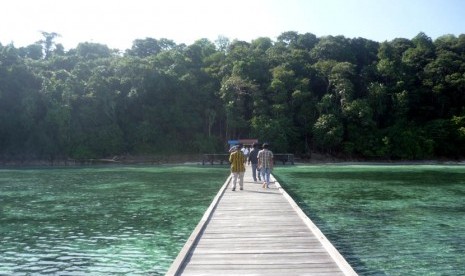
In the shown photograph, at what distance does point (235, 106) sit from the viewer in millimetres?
40906

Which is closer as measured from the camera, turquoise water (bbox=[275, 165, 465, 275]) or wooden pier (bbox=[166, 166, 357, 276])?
wooden pier (bbox=[166, 166, 357, 276])

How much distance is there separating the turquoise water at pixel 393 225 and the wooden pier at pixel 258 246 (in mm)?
1031

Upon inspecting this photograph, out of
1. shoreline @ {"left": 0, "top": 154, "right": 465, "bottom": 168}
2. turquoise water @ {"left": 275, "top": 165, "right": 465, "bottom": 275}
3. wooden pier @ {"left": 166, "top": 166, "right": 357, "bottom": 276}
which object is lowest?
turquoise water @ {"left": 275, "top": 165, "right": 465, "bottom": 275}

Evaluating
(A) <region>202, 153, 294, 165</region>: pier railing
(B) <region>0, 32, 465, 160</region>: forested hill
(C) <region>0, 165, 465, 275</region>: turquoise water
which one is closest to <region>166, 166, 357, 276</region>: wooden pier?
(C) <region>0, 165, 465, 275</region>: turquoise water

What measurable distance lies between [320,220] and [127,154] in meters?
33.6

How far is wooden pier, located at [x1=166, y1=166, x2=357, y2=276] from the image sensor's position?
512 centimetres

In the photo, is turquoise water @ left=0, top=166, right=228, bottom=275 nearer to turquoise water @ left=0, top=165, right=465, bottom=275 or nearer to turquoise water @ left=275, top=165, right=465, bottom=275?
turquoise water @ left=0, top=165, right=465, bottom=275

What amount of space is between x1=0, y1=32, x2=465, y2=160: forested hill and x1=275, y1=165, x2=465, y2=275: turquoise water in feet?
74.1

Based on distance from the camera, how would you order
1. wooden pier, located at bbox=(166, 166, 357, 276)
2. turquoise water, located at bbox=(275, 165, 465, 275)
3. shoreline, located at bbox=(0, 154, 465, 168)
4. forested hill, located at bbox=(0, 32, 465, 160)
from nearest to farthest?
wooden pier, located at bbox=(166, 166, 357, 276), turquoise water, located at bbox=(275, 165, 465, 275), shoreline, located at bbox=(0, 154, 465, 168), forested hill, located at bbox=(0, 32, 465, 160)

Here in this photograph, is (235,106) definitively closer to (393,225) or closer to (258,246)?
(393,225)

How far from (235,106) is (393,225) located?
3184 centimetres

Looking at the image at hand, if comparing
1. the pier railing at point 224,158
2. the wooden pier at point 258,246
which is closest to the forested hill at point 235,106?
the pier railing at point 224,158

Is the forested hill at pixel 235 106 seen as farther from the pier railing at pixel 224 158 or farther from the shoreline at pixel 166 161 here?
the pier railing at pixel 224 158

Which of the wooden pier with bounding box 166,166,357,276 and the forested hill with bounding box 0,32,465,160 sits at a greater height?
the forested hill with bounding box 0,32,465,160
